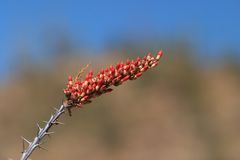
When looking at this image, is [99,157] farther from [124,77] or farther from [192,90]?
[124,77]

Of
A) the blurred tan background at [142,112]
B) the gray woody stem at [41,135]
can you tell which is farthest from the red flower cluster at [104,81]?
the blurred tan background at [142,112]

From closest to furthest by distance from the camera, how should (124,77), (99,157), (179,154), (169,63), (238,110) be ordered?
(124,77) < (179,154) < (99,157) < (238,110) < (169,63)

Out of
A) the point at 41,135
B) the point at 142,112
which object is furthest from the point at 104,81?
the point at 142,112

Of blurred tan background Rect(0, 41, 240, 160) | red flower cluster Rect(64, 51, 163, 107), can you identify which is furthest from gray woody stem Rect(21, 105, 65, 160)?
blurred tan background Rect(0, 41, 240, 160)

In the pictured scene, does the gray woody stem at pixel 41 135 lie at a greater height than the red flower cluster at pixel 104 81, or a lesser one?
lesser

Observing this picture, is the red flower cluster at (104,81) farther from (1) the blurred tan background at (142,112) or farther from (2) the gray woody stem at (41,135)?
(1) the blurred tan background at (142,112)

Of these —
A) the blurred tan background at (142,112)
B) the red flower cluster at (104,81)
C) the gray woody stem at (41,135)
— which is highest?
the blurred tan background at (142,112)

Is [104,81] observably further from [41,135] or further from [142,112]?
[142,112]

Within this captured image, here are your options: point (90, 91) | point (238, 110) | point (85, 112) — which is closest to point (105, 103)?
point (85, 112)
